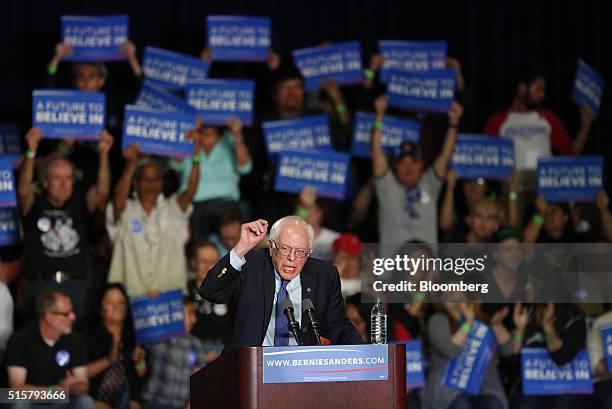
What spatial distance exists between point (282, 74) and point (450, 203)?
138cm

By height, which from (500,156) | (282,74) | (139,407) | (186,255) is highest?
(282,74)

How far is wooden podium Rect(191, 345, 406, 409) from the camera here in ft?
13.2

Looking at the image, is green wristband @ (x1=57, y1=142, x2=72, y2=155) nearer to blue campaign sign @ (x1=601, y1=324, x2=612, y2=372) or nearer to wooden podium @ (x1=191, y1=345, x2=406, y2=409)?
blue campaign sign @ (x1=601, y1=324, x2=612, y2=372)

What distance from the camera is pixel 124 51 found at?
8266mm

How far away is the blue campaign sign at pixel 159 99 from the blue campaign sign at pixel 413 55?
5.17ft

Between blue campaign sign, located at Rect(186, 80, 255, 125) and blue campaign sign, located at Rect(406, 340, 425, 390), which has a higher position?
blue campaign sign, located at Rect(186, 80, 255, 125)

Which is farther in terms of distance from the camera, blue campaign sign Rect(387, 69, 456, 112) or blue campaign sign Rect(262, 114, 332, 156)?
blue campaign sign Rect(387, 69, 456, 112)

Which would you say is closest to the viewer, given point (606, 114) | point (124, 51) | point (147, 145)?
point (147, 145)

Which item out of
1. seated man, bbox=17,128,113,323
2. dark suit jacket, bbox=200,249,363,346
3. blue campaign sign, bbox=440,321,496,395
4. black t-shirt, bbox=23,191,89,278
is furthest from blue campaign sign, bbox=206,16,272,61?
dark suit jacket, bbox=200,249,363,346

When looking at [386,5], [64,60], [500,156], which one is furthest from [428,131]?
[64,60]

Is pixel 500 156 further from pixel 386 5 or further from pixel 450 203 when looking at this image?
pixel 386 5

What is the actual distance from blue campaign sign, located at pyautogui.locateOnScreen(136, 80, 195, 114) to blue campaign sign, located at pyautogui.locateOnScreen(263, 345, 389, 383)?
413 centimetres

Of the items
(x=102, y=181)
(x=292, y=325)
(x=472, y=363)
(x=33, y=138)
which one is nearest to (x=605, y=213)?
(x=472, y=363)
